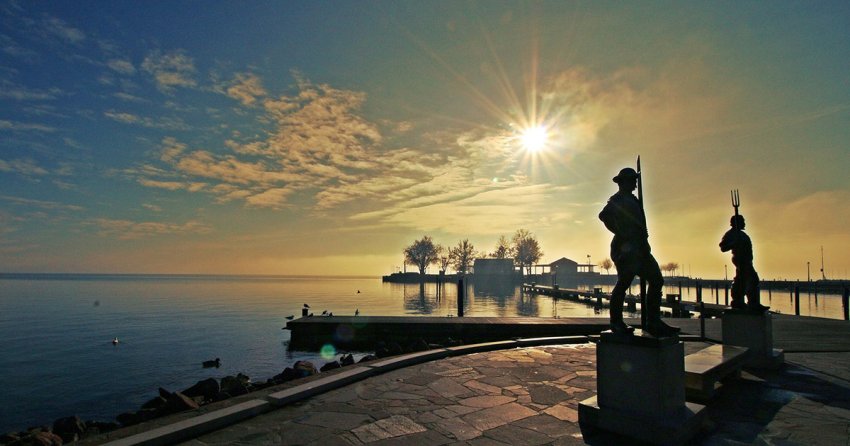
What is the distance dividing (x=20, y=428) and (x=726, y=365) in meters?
14.4

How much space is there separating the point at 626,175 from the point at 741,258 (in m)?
4.63

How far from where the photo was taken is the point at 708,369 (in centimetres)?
524

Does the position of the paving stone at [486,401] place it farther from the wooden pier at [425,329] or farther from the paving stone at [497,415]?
the wooden pier at [425,329]

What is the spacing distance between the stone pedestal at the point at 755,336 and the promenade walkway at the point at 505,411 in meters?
0.24

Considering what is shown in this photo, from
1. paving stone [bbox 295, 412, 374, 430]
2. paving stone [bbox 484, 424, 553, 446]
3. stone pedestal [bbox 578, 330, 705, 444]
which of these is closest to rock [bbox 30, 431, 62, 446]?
paving stone [bbox 295, 412, 374, 430]

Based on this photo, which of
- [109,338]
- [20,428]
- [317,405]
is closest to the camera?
[317,405]

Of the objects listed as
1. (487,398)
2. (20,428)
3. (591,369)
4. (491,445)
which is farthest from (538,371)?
(20,428)

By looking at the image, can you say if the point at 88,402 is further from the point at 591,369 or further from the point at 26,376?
the point at 591,369

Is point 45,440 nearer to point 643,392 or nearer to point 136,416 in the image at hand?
point 136,416

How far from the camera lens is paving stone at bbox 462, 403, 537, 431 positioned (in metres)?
4.71

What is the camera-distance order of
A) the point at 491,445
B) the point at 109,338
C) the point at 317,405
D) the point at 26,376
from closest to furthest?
the point at 491,445 < the point at 317,405 < the point at 26,376 < the point at 109,338

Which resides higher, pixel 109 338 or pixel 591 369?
pixel 591 369

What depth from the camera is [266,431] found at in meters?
4.57

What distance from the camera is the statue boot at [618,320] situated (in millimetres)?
4323
